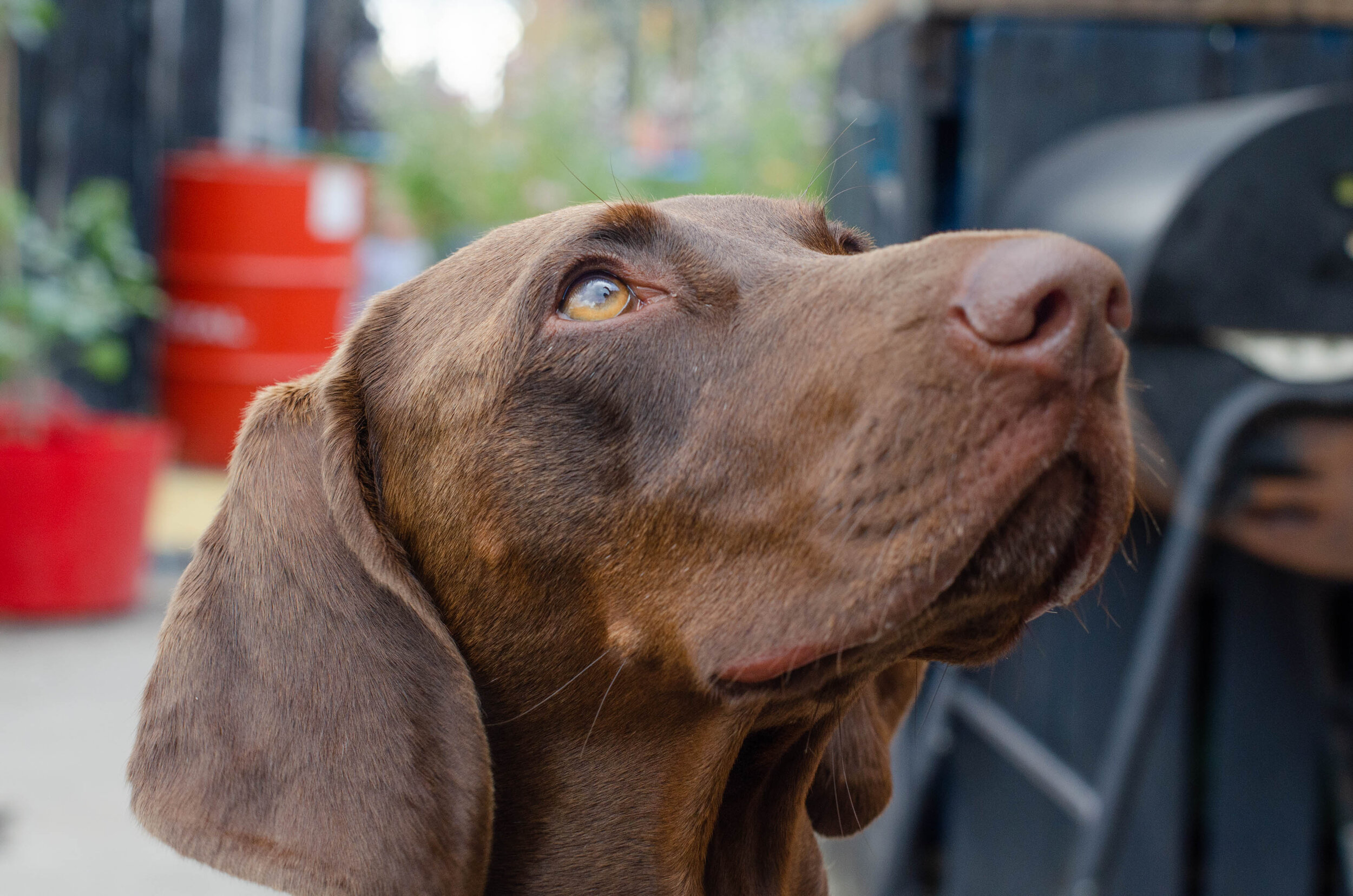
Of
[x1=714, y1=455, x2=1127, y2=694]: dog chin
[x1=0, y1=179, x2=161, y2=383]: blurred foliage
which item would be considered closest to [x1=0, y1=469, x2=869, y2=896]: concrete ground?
[x1=0, y1=179, x2=161, y2=383]: blurred foliage

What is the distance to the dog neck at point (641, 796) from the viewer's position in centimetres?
193

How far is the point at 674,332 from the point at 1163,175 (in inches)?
64.9

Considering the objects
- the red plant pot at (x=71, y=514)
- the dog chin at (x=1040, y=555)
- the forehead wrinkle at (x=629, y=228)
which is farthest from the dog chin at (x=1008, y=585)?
the red plant pot at (x=71, y=514)

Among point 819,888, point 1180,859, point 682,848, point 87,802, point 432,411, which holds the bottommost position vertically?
point 87,802

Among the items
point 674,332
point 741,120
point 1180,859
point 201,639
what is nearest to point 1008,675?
point 1180,859

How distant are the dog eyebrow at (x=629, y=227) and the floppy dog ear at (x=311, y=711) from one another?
0.54 metres

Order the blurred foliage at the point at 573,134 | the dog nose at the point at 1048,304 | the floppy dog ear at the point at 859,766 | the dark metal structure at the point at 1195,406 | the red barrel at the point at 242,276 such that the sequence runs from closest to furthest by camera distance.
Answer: the dog nose at the point at 1048,304 < the floppy dog ear at the point at 859,766 < the dark metal structure at the point at 1195,406 < the blurred foliage at the point at 573,134 < the red barrel at the point at 242,276

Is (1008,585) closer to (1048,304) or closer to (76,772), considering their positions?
(1048,304)

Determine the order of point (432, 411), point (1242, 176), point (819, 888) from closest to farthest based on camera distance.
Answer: point (432, 411) → point (819, 888) → point (1242, 176)

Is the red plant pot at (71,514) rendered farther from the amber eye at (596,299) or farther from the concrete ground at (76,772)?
the amber eye at (596,299)

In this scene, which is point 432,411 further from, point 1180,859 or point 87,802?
point 87,802

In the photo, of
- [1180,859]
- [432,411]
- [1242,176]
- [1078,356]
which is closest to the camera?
[1078,356]

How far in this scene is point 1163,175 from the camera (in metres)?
2.96

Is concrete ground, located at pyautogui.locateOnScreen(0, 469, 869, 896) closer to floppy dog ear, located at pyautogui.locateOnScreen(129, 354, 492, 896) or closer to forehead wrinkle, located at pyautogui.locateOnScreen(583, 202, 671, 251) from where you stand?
floppy dog ear, located at pyautogui.locateOnScreen(129, 354, 492, 896)
